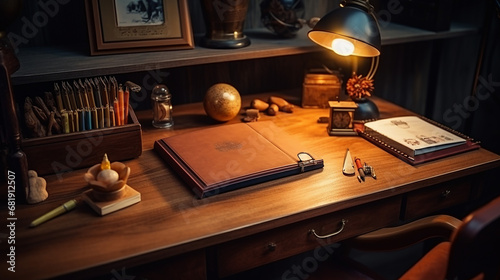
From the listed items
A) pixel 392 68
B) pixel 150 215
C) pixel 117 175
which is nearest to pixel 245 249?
pixel 150 215

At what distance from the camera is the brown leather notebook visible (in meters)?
1.22

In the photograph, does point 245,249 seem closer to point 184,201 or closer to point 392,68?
point 184,201

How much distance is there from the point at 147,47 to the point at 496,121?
4.37 ft

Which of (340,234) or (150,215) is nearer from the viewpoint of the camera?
(150,215)

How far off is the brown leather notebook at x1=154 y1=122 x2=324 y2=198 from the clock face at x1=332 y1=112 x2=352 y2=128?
16 cm

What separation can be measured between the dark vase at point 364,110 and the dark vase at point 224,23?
41 centimetres

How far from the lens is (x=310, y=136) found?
153 centimetres

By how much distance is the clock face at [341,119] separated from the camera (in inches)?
60.2

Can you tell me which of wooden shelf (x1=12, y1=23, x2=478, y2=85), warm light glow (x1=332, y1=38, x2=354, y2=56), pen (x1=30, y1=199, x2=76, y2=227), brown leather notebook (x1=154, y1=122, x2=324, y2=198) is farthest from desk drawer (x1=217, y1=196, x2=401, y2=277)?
wooden shelf (x1=12, y1=23, x2=478, y2=85)

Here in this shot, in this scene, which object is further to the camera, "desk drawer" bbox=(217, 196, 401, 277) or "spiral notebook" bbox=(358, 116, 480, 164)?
"spiral notebook" bbox=(358, 116, 480, 164)

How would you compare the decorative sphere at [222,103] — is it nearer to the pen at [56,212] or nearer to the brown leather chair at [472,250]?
the pen at [56,212]

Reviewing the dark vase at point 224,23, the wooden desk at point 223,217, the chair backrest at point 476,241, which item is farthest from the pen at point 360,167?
the dark vase at point 224,23

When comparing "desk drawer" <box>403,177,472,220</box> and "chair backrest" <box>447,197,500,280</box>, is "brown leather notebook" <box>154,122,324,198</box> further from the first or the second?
"chair backrest" <box>447,197,500,280</box>

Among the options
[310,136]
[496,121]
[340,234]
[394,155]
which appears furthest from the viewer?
[496,121]
